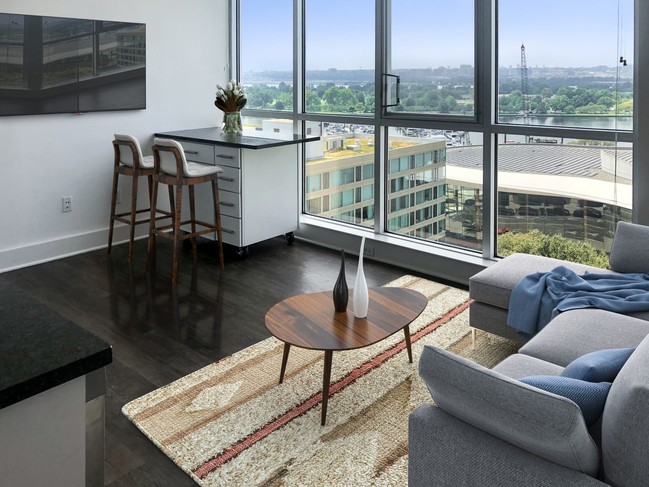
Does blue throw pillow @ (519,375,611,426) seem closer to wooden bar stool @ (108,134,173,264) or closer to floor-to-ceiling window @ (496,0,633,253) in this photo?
floor-to-ceiling window @ (496,0,633,253)

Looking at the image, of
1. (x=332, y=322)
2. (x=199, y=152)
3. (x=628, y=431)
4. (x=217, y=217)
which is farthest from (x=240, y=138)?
(x=628, y=431)

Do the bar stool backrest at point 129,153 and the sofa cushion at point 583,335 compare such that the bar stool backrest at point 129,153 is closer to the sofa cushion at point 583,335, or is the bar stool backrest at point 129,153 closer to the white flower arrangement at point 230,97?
the white flower arrangement at point 230,97

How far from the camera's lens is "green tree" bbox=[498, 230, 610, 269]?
4082mm

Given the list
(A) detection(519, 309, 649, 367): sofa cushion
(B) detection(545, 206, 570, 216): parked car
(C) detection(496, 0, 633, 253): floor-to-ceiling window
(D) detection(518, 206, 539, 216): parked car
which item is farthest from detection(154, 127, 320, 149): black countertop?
(A) detection(519, 309, 649, 367): sofa cushion

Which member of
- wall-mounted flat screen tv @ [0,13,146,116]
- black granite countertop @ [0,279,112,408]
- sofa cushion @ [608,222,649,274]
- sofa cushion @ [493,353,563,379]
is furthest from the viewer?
wall-mounted flat screen tv @ [0,13,146,116]

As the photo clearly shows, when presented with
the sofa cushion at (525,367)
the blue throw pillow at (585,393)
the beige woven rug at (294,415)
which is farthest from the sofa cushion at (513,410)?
the beige woven rug at (294,415)

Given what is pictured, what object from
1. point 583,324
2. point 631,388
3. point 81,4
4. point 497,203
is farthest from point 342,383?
point 81,4

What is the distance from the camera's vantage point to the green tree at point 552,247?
4082 mm

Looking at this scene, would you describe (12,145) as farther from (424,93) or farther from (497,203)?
(497,203)

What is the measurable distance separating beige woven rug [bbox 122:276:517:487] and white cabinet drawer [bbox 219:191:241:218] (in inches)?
70.7

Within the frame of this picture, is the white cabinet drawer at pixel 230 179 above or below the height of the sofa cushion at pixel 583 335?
above

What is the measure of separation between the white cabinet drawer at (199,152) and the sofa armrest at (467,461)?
3.91m

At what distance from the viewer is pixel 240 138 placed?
529 centimetres

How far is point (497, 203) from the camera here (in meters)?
4.49
